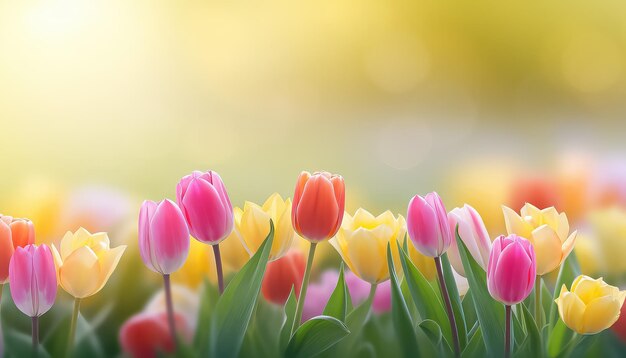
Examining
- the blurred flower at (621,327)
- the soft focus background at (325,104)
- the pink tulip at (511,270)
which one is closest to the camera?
the pink tulip at (511,270)

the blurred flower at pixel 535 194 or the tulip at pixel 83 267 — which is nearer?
→ the tulip at pixel 83 267

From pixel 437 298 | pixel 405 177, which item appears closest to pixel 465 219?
pixel 437 298

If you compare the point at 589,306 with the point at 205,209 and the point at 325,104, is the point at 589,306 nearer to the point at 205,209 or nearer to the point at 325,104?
the point at 205,209

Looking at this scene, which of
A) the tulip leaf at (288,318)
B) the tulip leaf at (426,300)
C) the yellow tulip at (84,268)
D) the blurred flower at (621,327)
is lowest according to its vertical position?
the blurred flower at (621,327)

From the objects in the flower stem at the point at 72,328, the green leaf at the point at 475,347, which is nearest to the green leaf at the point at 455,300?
the green leaf at the point at 475,347

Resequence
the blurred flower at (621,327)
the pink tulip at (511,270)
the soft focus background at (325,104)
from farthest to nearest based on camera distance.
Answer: the soft focus background at (325,104) < the blurred flower at (621,327) < the pink tulip at (511,270)

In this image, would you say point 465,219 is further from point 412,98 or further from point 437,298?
point 412,98

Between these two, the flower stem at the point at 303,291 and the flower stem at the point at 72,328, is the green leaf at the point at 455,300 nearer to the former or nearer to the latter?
the flower stem at the point at 303,291
